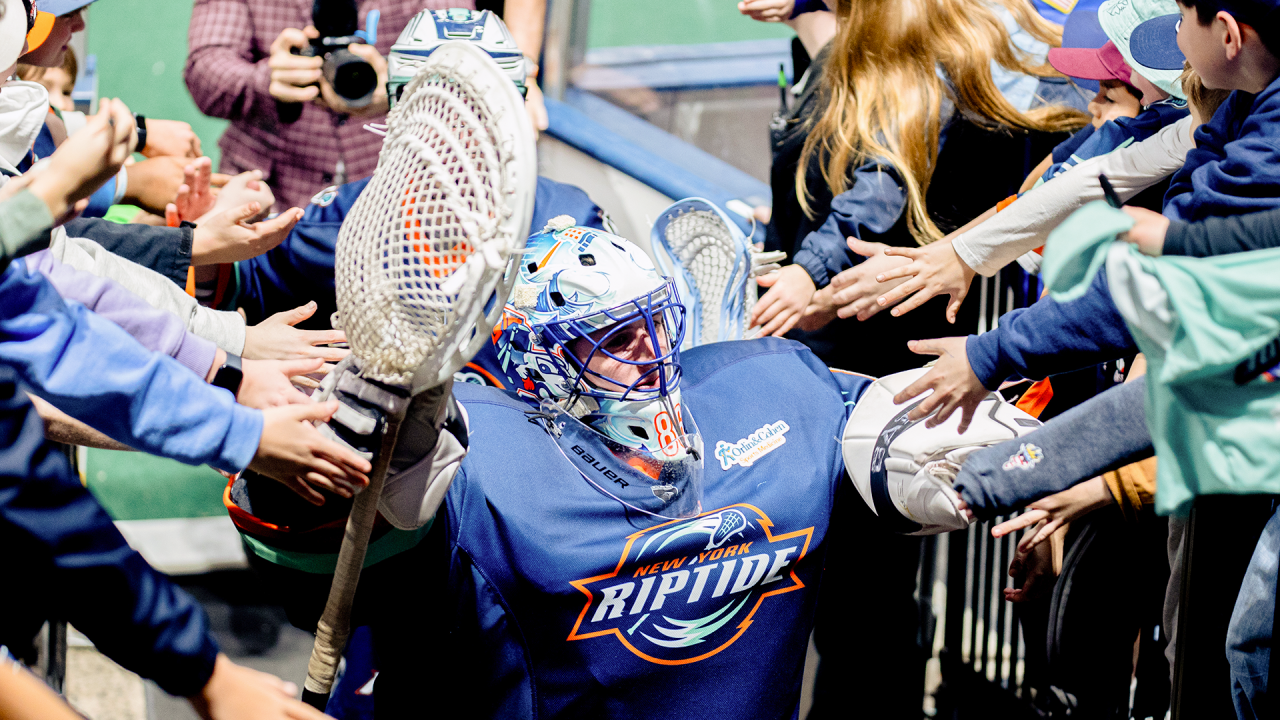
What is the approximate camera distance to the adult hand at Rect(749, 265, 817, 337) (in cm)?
263

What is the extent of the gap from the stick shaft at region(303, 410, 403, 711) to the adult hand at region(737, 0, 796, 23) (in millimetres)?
2180

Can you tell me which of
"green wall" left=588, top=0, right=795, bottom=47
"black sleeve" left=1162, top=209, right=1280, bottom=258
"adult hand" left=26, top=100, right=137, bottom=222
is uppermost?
"adult hand" left=26, top=100, right=137, bottom=222

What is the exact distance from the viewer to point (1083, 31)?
2469 millimetres

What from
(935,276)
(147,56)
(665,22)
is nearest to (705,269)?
(935,276)

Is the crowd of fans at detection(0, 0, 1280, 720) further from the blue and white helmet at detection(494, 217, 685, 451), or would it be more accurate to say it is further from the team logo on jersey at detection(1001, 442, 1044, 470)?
the blue and white helmet at detection(494, 217, 685, 451)

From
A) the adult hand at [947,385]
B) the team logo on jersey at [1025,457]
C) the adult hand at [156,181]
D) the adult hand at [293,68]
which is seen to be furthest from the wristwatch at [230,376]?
the adult hand at [293,68]

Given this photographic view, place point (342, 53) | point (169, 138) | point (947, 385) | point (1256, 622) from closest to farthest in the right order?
point (1256, 622), point (947, 385), point (169, 138), point (342, 53)

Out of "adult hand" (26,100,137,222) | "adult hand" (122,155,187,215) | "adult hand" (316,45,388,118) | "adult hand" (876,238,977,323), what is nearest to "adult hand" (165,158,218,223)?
"adult hand" (122,155,187,215)

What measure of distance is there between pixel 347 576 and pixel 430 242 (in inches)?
19.6

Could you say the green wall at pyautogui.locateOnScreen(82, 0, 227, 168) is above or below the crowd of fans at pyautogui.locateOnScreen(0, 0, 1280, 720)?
below

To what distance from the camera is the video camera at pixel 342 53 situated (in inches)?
131

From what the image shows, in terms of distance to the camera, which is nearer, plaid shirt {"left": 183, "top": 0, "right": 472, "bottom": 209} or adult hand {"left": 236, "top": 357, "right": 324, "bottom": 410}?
adult hand {"left": 236, "top": 357, "right": 324, "bottom": 410}

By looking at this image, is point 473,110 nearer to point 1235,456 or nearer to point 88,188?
point 88,188

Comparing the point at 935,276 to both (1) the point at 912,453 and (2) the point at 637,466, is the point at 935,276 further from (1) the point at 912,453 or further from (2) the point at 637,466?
(2) the point at 637,466
